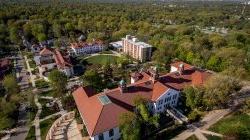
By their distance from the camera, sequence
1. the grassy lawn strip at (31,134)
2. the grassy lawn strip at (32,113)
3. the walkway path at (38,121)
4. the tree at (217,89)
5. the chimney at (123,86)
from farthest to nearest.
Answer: the grassy lawn strip at (32,113)
the tree at (217,89)
the chimney at (123,86)
the walkway path at (38,121)
the grassy lawn strip at (31,134)

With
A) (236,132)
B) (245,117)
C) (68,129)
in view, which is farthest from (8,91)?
(245,117)

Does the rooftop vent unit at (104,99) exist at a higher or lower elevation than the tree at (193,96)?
higher

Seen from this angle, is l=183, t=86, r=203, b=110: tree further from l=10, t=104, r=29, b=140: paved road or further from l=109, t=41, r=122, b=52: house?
l=109, t=41, r=122, b=52: house

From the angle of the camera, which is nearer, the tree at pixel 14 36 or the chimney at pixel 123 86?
the chimney at pixel 123 86

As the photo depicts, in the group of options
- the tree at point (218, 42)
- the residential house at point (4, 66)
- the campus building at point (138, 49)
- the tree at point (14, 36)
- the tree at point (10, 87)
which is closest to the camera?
the tree at point (10, 87)

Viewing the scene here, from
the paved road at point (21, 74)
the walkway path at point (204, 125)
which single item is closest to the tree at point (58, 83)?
the paved road at point (21, 74)

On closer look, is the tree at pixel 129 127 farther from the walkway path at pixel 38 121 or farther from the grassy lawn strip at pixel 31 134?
the grassy lawn strip at pixel 31 134

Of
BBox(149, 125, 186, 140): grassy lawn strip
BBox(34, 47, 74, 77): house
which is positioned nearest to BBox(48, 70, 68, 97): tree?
BBox(34, 47, 74, 77): house
